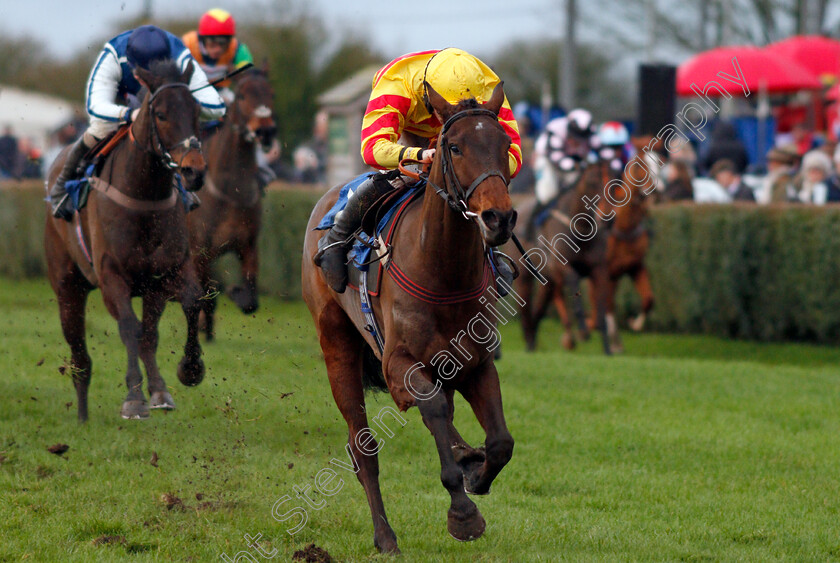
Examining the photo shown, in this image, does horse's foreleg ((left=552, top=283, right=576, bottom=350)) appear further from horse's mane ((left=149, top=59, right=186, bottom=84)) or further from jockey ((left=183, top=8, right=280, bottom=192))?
horse's mane ((left=149, top=59, right=186, bottom=84))

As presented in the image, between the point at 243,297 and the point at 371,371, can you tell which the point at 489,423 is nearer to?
the point at 371,371

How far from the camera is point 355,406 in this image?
482 cm

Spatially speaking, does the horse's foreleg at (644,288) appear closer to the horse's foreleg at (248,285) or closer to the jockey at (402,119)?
the horse's foreleg at (248,285)

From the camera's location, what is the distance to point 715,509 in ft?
17.0

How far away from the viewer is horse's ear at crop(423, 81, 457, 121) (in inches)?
151

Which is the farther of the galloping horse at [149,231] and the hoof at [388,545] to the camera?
the galloping horse at [149,231]

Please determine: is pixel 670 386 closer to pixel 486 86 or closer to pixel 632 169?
pixel 632 169

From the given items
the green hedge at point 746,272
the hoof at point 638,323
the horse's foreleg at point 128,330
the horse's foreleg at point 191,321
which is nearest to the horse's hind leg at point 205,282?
the horse's foreleg at point 191,321

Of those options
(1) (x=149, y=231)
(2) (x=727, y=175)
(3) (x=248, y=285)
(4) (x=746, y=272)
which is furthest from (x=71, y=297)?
(2) (x=727, y=175)

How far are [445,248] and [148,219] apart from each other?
283 centimetres

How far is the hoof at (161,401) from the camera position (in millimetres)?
6156

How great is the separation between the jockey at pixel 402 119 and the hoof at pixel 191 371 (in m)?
1.83

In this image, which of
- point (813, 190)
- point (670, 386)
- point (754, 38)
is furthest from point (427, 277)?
point (754, 38)

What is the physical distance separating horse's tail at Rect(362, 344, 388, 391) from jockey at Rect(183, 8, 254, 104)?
435 centimetres
